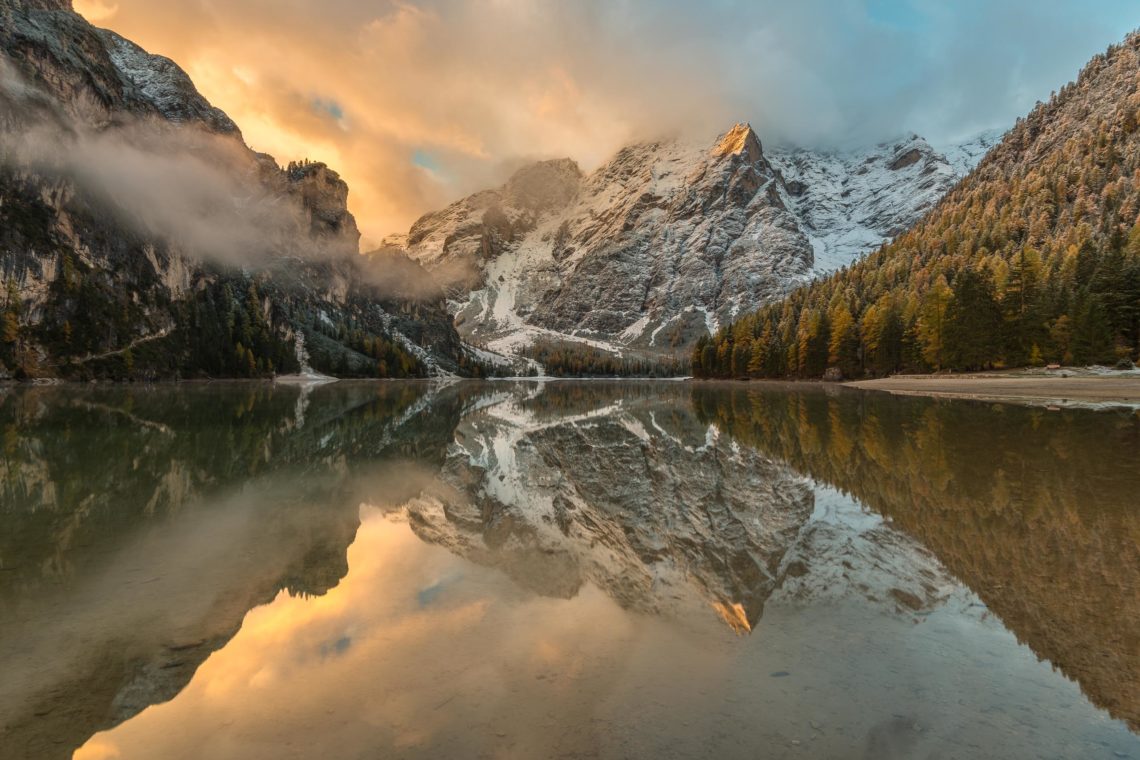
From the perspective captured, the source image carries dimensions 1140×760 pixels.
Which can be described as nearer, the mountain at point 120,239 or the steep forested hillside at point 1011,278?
the steep forested hillside at point 1011,278

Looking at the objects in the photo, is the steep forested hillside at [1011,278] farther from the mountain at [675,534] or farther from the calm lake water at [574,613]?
the mountain at [675,534]

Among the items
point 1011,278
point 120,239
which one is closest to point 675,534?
point 1011,278

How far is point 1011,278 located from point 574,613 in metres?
77.9

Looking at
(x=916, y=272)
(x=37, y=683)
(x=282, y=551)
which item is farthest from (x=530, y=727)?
(x=916, y=272)

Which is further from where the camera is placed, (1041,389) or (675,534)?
(1041,389)

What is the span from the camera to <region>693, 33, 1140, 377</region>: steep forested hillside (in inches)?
2318

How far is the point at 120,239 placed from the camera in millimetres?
131000

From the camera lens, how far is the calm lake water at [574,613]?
496cm

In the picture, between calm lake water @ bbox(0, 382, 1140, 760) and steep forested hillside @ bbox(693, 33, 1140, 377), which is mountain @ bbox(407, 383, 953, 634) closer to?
calm lake water @ bbox(0, 382, 1140, 760)

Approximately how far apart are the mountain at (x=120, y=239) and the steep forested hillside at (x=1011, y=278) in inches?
4579

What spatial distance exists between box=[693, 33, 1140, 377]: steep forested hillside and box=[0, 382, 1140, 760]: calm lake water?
2206 inches

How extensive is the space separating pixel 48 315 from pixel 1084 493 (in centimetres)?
13615

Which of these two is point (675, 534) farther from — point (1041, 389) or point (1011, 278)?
point (1011, 278)

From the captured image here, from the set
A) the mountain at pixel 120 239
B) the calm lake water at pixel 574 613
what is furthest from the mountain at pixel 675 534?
the mountain at pixel 120 239
